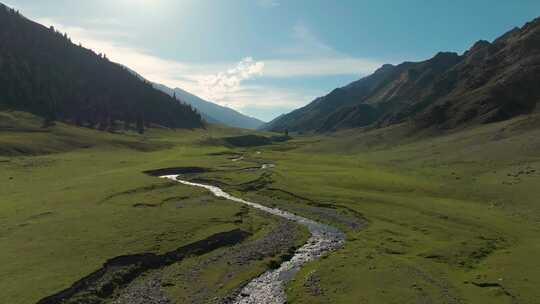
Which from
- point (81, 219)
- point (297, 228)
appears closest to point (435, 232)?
point (297, 228)

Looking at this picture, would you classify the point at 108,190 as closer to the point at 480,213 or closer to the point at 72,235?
the point at 72,235

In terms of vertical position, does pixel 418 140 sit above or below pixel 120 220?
above

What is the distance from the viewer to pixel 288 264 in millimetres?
43844

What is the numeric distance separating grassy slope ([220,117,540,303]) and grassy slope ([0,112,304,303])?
13294 millimetres

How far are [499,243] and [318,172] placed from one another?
61385 mm

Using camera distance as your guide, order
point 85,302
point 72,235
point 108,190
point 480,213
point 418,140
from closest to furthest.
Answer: point 85,302 → point 72,235 → point 480,213 → point 108,190 → point 418,140

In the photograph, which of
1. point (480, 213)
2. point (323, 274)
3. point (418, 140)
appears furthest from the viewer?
point (418, 140)

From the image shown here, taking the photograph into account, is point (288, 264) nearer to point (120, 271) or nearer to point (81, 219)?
point (120, 271)

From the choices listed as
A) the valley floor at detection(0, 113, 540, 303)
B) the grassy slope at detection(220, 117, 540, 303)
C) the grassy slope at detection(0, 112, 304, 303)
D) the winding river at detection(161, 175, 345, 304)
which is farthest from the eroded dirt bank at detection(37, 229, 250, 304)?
the grassy slope at detection(220, 117, 540, 303)

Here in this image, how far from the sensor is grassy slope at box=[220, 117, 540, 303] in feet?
118

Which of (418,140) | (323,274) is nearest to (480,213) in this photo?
(323,274)

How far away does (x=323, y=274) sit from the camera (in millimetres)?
39625

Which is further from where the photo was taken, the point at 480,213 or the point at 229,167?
the point at 229,167

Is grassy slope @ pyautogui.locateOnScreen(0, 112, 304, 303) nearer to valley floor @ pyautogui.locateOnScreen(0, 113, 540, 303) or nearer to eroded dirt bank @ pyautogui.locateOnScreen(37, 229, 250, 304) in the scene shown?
valley floor @ pyautogui.locateOnScreen(0, 113, 540, 303)
